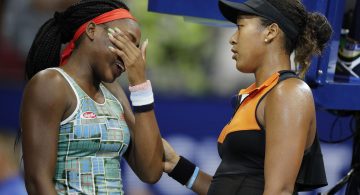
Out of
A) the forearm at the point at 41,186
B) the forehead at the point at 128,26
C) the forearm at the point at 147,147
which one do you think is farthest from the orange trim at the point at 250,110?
the forearm at the point at 41,186

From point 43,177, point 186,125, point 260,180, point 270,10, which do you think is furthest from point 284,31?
point 186,125

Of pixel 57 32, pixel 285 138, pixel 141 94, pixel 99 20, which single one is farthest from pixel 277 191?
pixel 57 32

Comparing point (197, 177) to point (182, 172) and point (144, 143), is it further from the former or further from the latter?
point (144, 143)

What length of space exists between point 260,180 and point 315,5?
100 cm

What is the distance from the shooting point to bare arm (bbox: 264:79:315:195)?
2139mm

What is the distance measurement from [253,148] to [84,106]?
61 cm

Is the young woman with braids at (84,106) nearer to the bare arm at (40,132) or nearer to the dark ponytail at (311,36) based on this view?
the bare arm at (40,132)

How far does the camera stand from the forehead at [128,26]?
2.49 m

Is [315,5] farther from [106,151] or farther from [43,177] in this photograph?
[43,177]

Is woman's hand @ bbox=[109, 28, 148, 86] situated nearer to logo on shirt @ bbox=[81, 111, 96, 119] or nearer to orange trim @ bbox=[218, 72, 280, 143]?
logo on shirt @ bbox=[81, 111, 96, 119]

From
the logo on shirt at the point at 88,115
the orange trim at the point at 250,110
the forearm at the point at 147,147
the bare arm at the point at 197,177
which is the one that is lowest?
the bare arm at the point at 197,177

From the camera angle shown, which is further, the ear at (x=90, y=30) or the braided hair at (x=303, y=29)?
the ear at (x=90, y=30)

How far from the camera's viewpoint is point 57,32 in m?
2.58

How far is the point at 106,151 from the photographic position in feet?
8.07
